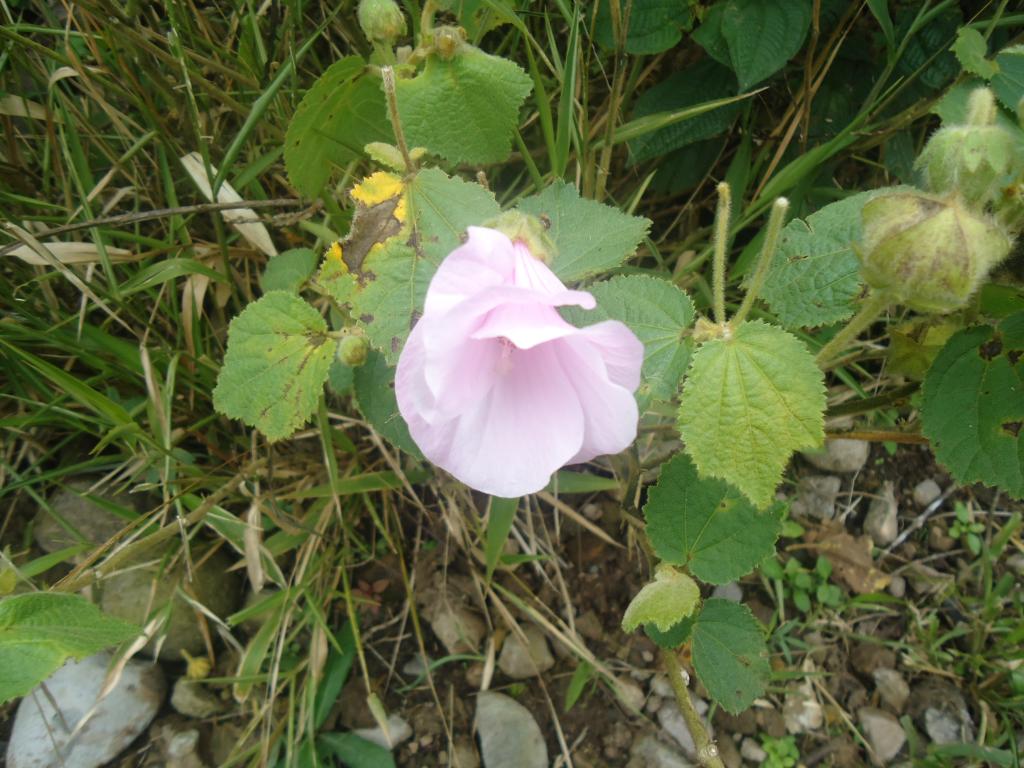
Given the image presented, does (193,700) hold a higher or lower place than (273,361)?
lower

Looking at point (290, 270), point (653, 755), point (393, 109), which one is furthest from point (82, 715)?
point (393, 109)

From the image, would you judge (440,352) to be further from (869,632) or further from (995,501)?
(995,501)

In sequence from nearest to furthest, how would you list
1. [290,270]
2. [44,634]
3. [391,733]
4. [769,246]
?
[769,246], [44,634], [290,270], [391,733]

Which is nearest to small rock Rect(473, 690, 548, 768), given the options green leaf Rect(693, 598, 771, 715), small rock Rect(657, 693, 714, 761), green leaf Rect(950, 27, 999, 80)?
small rock Rect(657, 693, 714, 761)

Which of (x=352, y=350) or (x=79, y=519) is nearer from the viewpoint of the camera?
(x=352, y=350)

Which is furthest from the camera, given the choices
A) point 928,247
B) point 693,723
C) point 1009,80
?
point 1009,80

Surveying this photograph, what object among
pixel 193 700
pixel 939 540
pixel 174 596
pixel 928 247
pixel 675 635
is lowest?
pixel 193 700

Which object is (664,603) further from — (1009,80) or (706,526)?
(1009,80)
